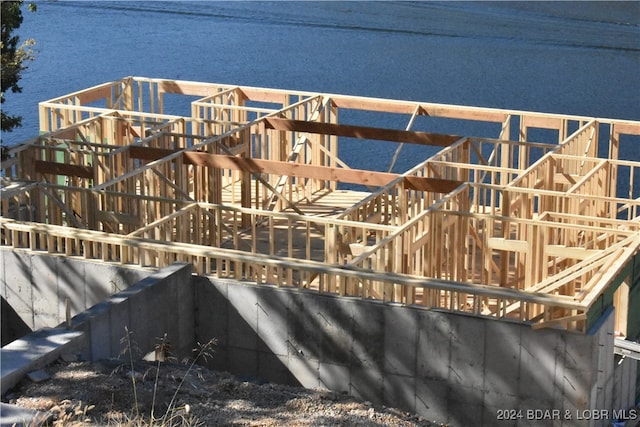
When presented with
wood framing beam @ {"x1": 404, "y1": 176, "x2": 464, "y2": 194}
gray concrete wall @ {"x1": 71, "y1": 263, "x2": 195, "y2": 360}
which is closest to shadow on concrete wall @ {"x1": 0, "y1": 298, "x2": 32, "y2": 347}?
gray concrete wall @ {"x1": 71, "y1": 263, "x2": 195, "y2": 360}

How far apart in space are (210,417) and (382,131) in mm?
13069

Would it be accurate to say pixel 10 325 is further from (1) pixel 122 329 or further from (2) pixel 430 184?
(2) pixel 430 184

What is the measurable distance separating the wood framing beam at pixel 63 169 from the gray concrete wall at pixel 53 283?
4.61 metres

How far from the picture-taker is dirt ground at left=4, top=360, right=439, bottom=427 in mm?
15211

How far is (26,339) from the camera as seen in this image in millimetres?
16906

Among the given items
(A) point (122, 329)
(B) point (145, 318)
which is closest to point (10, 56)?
(B) point (145, 318)

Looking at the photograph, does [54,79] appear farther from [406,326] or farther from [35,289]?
[406,326]

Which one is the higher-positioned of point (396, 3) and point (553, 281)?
point (396, 3)

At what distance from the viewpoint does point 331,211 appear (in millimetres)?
29203

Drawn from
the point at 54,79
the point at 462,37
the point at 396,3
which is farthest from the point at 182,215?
the point at 396,3

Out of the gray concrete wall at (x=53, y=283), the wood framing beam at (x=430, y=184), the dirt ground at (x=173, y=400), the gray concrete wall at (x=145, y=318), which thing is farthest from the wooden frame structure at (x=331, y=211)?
the dirt ground at (x=173, y=400)

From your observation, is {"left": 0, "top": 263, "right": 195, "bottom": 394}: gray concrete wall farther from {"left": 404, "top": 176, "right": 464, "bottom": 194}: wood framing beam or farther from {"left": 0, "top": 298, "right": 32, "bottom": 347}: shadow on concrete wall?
{"left": 404, "top": 176, "right": 464, "bottom": 194}: wood framing beam

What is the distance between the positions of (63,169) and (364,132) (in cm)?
655

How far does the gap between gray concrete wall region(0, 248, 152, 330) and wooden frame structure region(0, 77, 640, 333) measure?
0.29m
